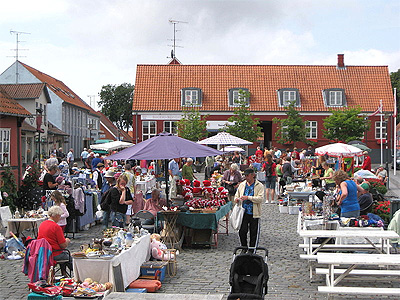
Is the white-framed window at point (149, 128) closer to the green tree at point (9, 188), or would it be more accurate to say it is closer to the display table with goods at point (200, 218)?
the green tree at point (9, 188)

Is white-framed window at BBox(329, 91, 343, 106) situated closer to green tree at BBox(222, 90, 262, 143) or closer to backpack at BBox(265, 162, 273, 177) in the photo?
green tree at BBox(222, 90, 262, 143)

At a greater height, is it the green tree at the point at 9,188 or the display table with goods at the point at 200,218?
the green tree at the point at 9,188

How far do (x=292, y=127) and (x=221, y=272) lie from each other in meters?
38.1

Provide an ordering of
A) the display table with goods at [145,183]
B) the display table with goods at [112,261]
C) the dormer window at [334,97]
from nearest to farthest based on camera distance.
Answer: the display table with goods at [112,261] < the display table with goods at [145,183] < the dormer window at [334,97]

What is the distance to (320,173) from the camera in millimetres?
20688

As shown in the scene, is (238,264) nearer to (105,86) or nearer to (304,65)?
(304,65)

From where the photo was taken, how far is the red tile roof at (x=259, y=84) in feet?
165

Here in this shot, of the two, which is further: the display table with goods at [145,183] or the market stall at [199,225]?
the display table with goods at [145,183]

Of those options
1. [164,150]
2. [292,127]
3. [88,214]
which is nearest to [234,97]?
[292,127]

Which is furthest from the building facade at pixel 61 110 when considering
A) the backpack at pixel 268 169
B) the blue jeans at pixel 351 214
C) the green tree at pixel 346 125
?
the blue jeans at pixel 351 214

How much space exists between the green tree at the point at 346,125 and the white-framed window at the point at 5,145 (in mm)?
30845

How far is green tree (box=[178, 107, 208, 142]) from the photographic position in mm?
44406

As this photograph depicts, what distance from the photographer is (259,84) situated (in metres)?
52.1

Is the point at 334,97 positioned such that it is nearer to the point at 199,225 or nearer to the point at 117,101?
the point at 199,225
